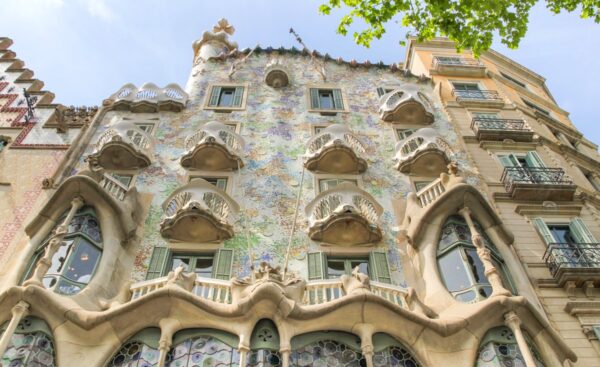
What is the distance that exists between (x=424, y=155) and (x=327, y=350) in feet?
28.4

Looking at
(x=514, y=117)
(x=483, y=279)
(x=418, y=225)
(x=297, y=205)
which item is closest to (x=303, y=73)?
(x=514, y=117)

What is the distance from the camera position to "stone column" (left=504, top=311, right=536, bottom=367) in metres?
10.1

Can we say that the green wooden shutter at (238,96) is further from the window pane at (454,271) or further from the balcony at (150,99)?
the window pane at (454,271)

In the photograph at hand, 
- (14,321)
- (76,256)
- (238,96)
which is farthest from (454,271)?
(238,96)

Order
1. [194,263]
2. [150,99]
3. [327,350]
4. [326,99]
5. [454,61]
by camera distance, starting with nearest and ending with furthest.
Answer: [327,350] → [194,263] → [150,99] → [326,99] → [454,61]

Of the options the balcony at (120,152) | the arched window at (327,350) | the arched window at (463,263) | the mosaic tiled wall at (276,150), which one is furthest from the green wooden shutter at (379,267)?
the balcony at (120,152)

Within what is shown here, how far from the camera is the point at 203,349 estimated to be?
10.1 m

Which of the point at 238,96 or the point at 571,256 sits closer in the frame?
the point at 571,256

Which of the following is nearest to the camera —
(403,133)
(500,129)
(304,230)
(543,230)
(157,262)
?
(157,262)

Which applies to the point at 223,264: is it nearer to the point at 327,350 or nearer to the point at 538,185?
the point at 327,350

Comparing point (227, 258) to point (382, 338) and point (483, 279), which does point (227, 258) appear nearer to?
point (382, 338)

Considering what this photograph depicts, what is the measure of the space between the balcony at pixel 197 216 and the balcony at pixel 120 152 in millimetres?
2851

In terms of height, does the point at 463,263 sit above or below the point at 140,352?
above

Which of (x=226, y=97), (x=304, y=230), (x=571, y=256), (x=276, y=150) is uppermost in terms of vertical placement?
(x=226, y=97)
